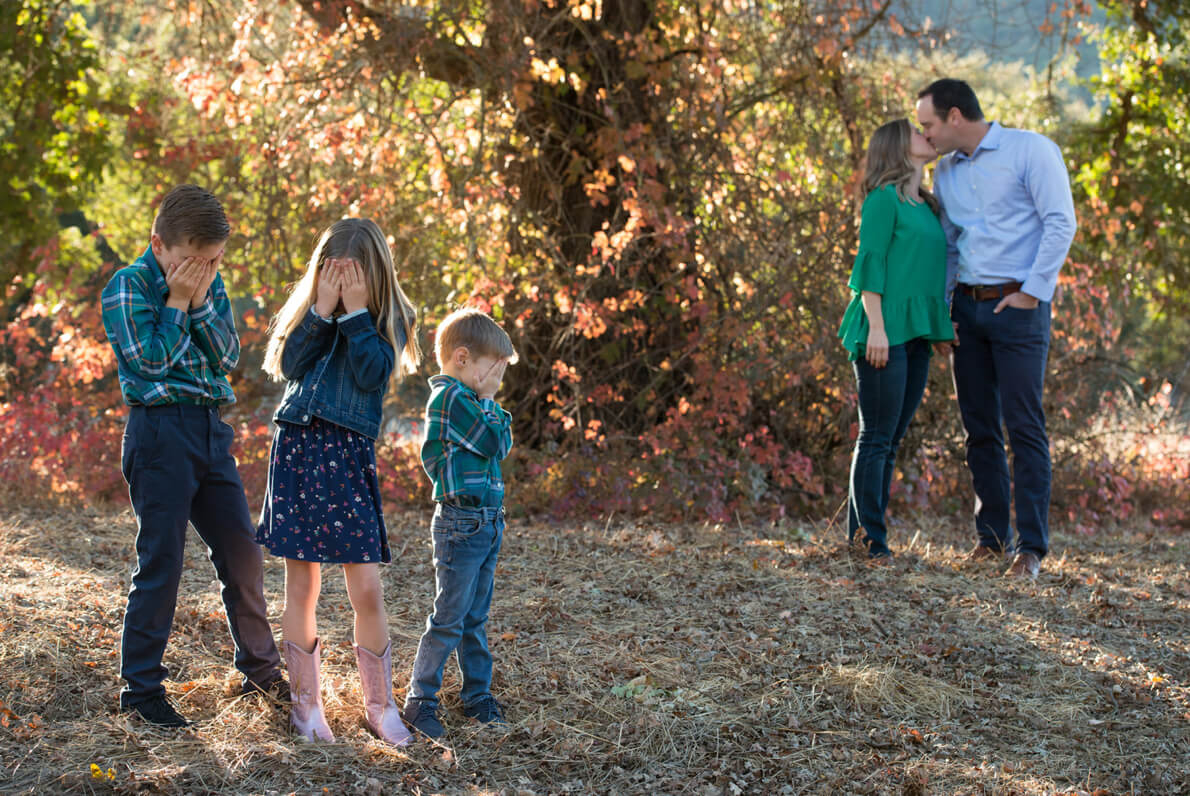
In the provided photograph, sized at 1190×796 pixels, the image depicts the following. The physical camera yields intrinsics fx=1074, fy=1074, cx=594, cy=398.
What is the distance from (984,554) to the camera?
4871mm

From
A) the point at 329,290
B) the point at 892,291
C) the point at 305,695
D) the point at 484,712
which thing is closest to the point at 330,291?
the point at 329,290

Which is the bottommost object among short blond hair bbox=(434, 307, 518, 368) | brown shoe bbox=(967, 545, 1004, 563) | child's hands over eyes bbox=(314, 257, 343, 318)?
brown shoe bbox=(967, 545, 1004, 563)

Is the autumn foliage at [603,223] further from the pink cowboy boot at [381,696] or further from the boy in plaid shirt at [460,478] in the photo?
the pink cowboy boot at [381,696]

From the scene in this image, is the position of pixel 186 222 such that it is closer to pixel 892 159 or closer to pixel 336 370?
pixel 336 370

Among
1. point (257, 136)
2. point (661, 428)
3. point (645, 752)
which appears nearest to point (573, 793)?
point (645, 752)

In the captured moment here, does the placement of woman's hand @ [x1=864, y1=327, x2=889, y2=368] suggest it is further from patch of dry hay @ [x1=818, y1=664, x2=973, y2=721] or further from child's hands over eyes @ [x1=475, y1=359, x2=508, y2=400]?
child's hands over eyes @ [x1=475, y1=359, x2=508, y2=400]

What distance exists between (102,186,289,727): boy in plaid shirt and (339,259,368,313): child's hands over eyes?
1.26 ft

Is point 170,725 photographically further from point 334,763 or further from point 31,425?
point 31,425

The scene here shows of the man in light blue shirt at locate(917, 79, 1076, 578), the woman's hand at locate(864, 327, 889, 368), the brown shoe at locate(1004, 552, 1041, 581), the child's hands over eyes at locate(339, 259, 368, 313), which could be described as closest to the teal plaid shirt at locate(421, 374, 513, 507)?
the child's hands over eyes at locate(339, 259, 368, 313)

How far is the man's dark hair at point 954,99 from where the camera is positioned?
4.56 meters

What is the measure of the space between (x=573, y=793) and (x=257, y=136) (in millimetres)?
5321

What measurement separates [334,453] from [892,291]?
2627 millimetres

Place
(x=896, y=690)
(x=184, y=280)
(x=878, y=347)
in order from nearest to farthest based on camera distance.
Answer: (x=184, y=280), (x=896, y=690), (x=878, y=347)

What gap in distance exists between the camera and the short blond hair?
9.38ft
